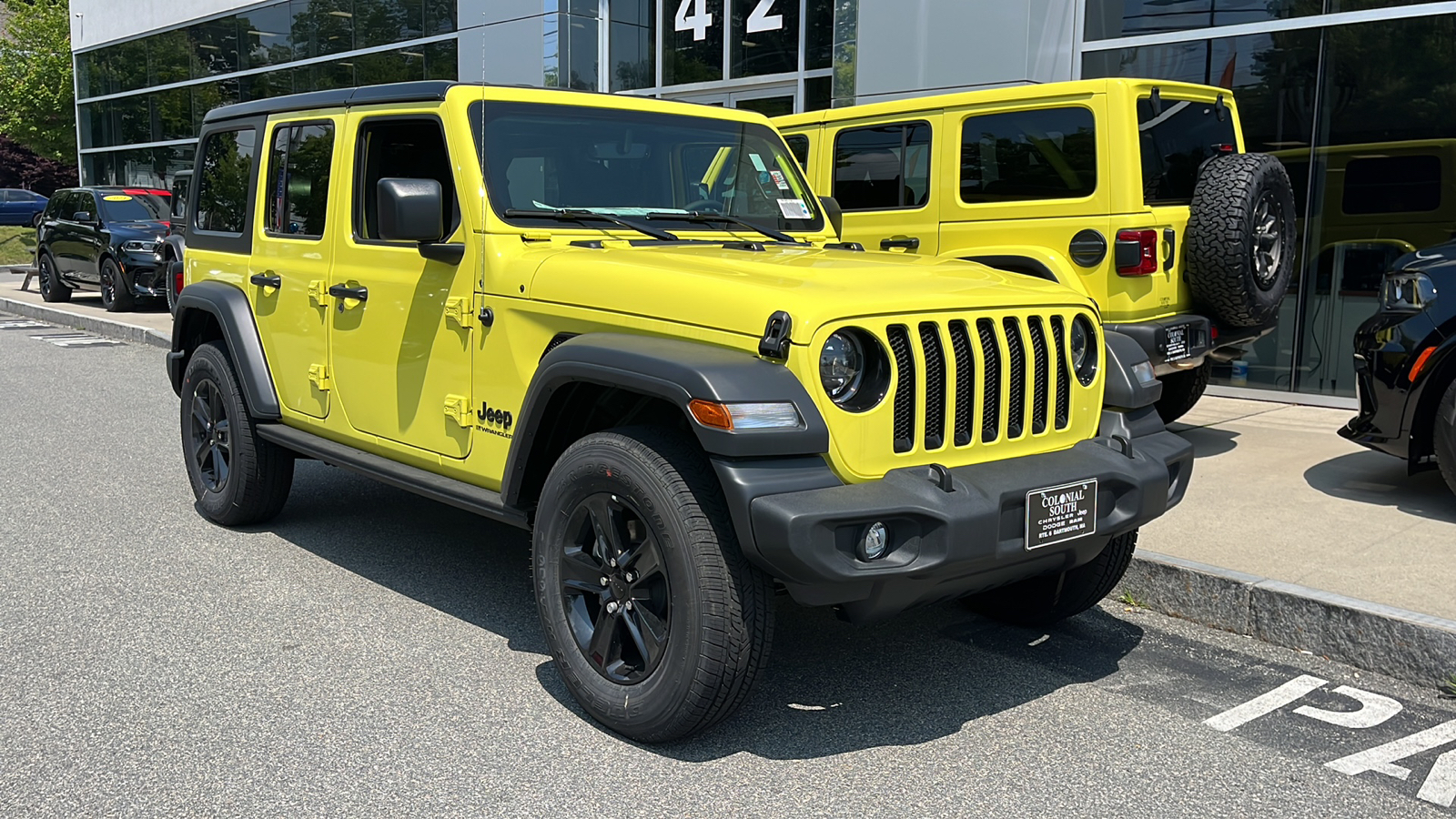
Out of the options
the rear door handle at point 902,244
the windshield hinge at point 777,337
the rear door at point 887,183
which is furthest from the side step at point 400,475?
the rear door handle at point 902,244

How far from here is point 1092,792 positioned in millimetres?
3506

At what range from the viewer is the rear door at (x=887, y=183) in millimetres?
7762

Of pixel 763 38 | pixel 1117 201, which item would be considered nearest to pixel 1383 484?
pixel 1117 201

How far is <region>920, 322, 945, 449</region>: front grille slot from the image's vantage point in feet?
12.1

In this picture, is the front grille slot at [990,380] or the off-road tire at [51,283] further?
the off-road tire at [51,283]

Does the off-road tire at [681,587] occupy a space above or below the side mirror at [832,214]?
below

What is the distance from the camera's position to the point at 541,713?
400 centimetres

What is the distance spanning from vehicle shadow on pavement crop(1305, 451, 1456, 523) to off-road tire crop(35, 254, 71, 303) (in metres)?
17.5

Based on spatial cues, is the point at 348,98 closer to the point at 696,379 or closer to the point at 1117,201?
the point at 696,379

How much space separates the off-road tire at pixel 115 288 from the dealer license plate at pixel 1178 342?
14.2m

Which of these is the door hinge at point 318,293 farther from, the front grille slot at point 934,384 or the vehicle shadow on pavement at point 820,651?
the front grille slot at point 934,384

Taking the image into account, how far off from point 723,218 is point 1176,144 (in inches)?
140

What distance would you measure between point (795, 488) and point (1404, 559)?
326cm

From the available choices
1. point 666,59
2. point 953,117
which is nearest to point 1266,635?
point 953,117
